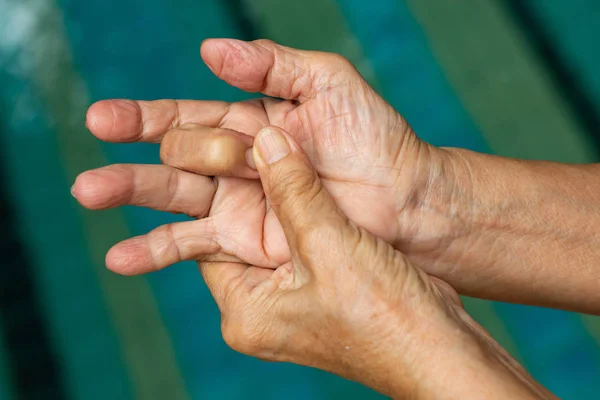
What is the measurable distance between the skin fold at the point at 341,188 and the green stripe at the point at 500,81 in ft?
2.71

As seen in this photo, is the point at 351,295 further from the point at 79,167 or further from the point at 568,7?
the point at 568,7

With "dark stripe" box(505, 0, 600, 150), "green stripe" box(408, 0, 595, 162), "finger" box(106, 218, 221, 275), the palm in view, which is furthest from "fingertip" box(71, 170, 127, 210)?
"dark stripe" box(505, 0, 600, 150)

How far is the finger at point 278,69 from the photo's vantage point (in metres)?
1.24

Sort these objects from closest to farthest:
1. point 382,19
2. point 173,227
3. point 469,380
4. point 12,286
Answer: point 469,380
point 173,227
point 12,286
point 382,19

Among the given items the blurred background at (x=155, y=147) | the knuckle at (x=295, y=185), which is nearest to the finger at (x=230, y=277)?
the knuckle at (x=295, y=185)

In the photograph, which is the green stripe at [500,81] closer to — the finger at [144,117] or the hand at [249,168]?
the hand at [249,168]

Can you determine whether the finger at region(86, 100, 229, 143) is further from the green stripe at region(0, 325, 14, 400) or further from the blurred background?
the green stripe at region(0, 325, 14, 400)

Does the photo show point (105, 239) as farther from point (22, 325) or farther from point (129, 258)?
point (129, 258)

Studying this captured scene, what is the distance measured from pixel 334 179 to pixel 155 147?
1.19 m

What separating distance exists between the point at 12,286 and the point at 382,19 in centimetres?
170

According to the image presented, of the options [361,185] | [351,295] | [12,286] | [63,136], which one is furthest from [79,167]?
[351,295]

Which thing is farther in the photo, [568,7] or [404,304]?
[568,7]

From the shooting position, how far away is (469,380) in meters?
0.96

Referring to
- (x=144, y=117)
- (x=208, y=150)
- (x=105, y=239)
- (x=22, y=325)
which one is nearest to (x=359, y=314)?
(x=208, y=150)
